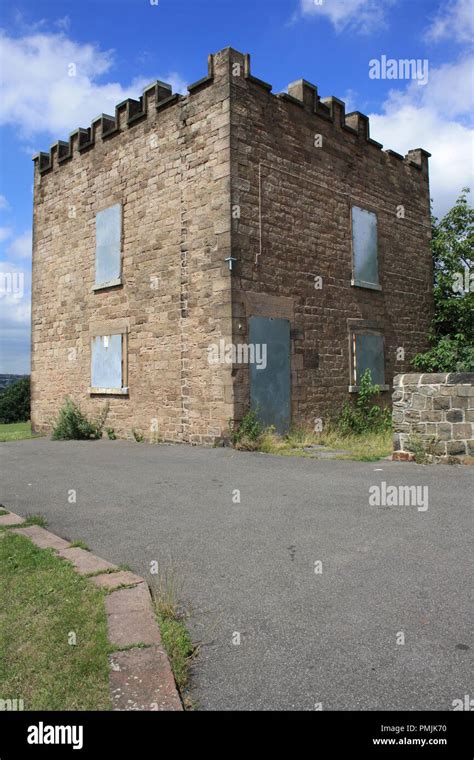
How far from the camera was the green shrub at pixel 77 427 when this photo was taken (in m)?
13.0

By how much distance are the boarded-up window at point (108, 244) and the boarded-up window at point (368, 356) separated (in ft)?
19.8

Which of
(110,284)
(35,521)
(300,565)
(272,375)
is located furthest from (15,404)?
(300,565)

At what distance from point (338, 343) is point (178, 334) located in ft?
12.7

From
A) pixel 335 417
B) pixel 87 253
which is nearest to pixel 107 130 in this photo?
pixel 87 253

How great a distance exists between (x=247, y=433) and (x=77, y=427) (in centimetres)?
523

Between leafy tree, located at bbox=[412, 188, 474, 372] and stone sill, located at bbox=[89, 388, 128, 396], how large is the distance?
312 inches

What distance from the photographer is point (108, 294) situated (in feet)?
42.2

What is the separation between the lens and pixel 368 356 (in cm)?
1327

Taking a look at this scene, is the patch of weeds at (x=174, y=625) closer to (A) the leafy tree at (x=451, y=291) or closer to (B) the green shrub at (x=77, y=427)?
(B) the green shrub at (x=77, y=427)

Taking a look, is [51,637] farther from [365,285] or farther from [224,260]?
[365,285]

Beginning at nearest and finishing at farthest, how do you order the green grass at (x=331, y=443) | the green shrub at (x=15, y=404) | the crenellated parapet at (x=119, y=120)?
the green grass at (x=331, y=443) → the crenellated parapet at (x=119, y=120) → the green shrub at (x=15, y=404)

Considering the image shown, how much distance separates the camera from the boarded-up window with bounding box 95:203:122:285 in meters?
12.6

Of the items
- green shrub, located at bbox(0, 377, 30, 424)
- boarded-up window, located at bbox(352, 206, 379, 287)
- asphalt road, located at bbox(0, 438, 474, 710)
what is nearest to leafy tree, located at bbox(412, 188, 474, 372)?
boarded-up window, located at bbox(352, 206, 379, 287)

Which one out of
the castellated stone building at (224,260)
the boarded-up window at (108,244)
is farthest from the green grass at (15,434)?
the boarded-up window at (108,244)
